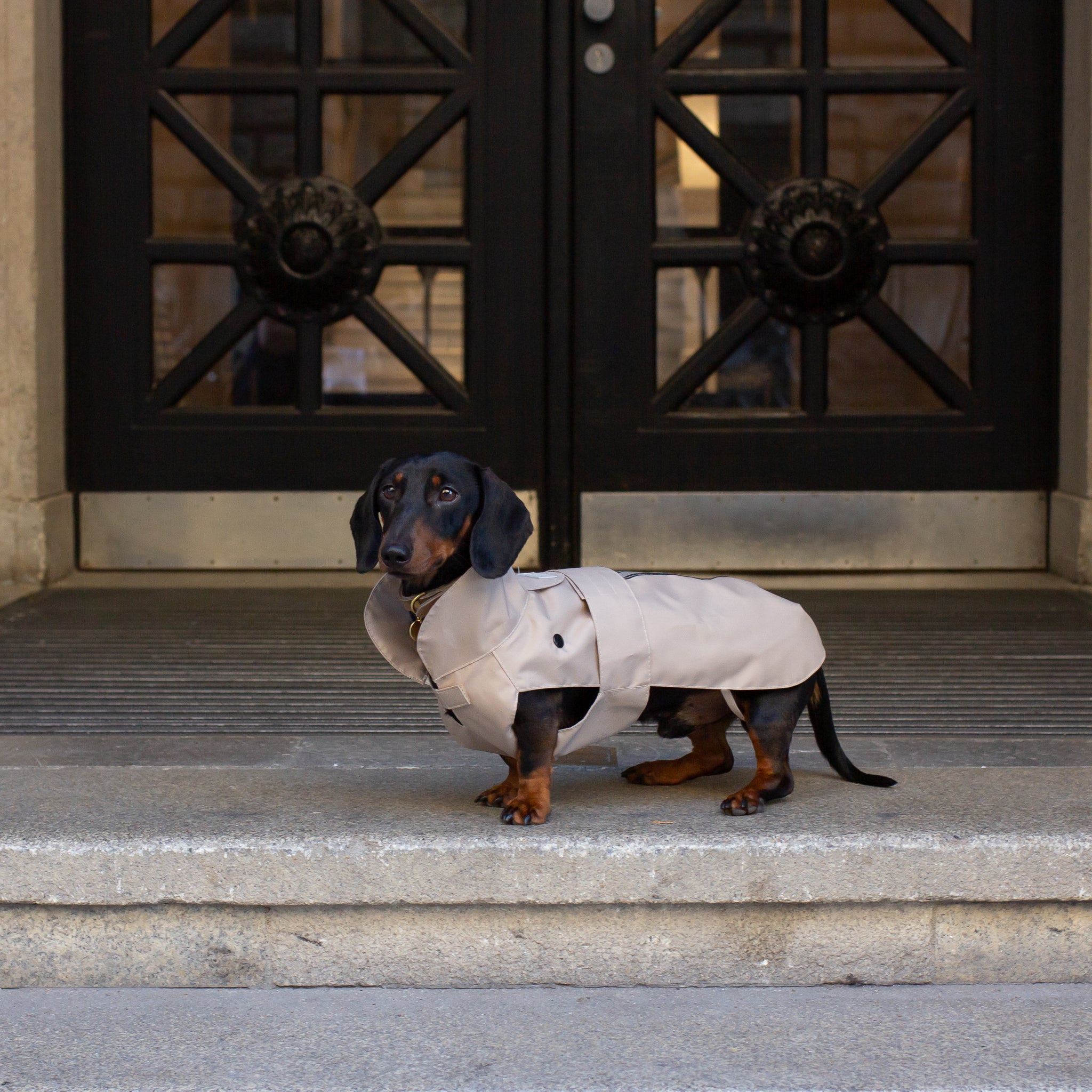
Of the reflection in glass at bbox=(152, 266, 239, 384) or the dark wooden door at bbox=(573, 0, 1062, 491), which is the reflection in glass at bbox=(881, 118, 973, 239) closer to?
the dark wooden door at bbox=(573, 0, 1062, 491)

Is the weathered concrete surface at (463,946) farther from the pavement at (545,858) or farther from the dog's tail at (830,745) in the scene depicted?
the dog's tail at (830,745)

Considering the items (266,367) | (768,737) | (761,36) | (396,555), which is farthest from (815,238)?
(396,555)

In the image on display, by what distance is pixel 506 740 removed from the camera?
7.80 feet

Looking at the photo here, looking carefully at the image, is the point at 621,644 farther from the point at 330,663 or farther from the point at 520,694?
the point at 330,663

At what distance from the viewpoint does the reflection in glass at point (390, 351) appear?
513cm

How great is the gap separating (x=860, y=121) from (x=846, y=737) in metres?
2.75

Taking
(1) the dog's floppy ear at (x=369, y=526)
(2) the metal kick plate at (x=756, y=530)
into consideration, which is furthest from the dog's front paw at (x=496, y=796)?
(2) the metal kick plate at (x=756, y=530)

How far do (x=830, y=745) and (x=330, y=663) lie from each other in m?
1.65

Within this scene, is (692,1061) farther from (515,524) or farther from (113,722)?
(113,722)

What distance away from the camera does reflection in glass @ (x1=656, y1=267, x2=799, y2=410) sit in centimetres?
508

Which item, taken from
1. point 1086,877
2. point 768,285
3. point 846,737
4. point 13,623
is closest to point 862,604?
point 768,285

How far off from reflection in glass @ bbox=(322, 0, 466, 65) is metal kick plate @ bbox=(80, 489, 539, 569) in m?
1.54

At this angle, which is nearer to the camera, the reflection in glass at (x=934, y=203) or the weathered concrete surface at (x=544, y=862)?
the weathered concrete surface at (x=544, y=862)

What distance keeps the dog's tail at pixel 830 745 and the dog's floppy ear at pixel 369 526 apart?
0.85 metres
